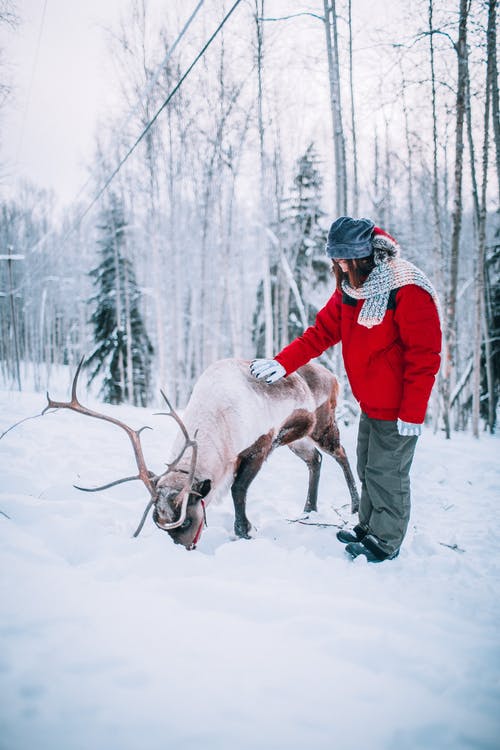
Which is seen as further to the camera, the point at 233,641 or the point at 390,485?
the point at 390,485

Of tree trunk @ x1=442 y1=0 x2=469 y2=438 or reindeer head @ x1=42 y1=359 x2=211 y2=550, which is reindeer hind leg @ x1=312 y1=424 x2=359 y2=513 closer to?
reindeer head @ x1=42 y1=359 x2=211 y2=550

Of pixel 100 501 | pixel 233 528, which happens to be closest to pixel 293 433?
pixel 233 528

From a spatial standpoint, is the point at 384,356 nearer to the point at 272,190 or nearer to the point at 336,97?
the point at 336,97

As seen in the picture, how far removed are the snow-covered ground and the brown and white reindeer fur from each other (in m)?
0.22

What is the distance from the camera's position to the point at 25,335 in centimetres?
2398

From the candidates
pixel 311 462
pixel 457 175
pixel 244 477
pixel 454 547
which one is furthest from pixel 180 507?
pixel 457 175

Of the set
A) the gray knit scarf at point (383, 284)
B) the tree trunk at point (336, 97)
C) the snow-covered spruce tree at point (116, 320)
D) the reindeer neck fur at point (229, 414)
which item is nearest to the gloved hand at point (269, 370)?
the reindeer neck fur at point (229, 414)

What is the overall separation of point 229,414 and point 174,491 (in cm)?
71

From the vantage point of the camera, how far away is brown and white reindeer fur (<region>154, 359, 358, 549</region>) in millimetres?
2201

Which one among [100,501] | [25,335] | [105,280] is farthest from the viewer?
[25,335]

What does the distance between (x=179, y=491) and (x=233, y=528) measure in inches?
36.9

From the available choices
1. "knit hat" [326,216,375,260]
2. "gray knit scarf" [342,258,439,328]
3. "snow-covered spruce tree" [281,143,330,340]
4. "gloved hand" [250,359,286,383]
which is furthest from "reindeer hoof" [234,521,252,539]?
"snow-covered spruce tree" [281,143,330,340]

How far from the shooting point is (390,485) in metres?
2.25

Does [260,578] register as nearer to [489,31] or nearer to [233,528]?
[233,528]
